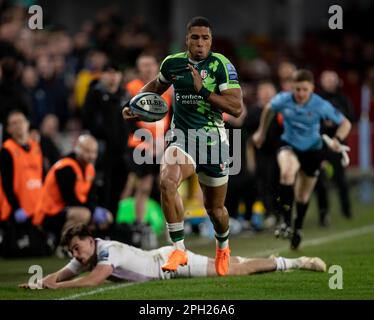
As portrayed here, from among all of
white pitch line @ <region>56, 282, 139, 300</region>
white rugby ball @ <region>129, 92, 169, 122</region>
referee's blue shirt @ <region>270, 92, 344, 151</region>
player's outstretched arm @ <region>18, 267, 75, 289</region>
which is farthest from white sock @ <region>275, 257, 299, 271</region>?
referee's blue shirt @ <region>270, 92, 344, 151</region>

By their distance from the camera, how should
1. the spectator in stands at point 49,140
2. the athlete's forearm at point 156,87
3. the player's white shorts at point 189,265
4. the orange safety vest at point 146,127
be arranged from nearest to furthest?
the athlete's forearm at point 156,87 < the player's white shorts at point 189,265 < the orange safety vest at point 146,127 < the spectator in stands at point 49,140

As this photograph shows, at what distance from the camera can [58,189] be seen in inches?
602

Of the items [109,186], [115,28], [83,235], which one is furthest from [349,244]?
[115,28]

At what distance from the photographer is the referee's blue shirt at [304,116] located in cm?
1502

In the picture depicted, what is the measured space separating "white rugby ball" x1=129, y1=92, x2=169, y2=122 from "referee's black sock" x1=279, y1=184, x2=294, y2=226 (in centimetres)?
351

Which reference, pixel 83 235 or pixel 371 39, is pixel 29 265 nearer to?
pixel 83 235

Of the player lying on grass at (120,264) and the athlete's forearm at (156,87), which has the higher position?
the athlete's forearm at (156,87)

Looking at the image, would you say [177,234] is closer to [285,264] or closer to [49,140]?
[285,264]

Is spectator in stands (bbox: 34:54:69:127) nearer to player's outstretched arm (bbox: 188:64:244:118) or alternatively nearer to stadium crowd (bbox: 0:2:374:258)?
stadium crowd (bbox: 0:2:374:258)

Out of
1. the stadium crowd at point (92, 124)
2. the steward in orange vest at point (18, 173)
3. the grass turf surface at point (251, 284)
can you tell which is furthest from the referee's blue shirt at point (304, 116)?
the steward in orange vest at point (18, 173)

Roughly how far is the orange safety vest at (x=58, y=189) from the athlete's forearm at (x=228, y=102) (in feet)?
14.4

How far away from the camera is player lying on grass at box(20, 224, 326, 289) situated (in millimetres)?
11539

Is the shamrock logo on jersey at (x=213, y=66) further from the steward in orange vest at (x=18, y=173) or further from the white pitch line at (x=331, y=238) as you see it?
the steward in orange vest at (x=18, y=173)
